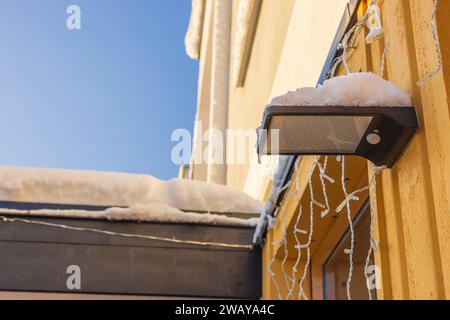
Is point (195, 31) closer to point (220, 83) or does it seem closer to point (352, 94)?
point (220, 83)

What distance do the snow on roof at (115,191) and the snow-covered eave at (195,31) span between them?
636 centimetres

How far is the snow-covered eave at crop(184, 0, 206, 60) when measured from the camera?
896 cm

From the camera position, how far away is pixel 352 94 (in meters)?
1.09

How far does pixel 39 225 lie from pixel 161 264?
51 cm

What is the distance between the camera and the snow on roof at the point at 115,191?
8.84 feet

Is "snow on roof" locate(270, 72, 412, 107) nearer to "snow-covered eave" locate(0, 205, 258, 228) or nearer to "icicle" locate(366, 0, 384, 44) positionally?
"icicle" locate(366, 0, 384, 44)

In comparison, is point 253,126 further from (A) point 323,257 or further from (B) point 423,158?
(B) point 423,158

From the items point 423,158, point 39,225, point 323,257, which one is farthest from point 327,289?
point 423,158

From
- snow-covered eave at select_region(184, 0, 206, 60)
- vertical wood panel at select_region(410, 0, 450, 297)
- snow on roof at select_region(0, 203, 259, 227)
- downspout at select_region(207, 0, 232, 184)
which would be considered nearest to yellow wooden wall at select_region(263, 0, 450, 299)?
vertical wood panel at select_region(410, 0, 450, 297)

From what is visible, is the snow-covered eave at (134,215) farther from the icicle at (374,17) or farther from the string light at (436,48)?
Answer: the string light at (436,48)

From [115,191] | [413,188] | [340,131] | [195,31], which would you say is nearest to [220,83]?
[195,31]

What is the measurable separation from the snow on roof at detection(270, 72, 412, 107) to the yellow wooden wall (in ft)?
0.11

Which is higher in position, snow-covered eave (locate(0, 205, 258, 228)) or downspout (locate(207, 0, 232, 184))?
downspout (locate(207, 0, 232, 184))

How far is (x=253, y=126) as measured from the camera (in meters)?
4.20
